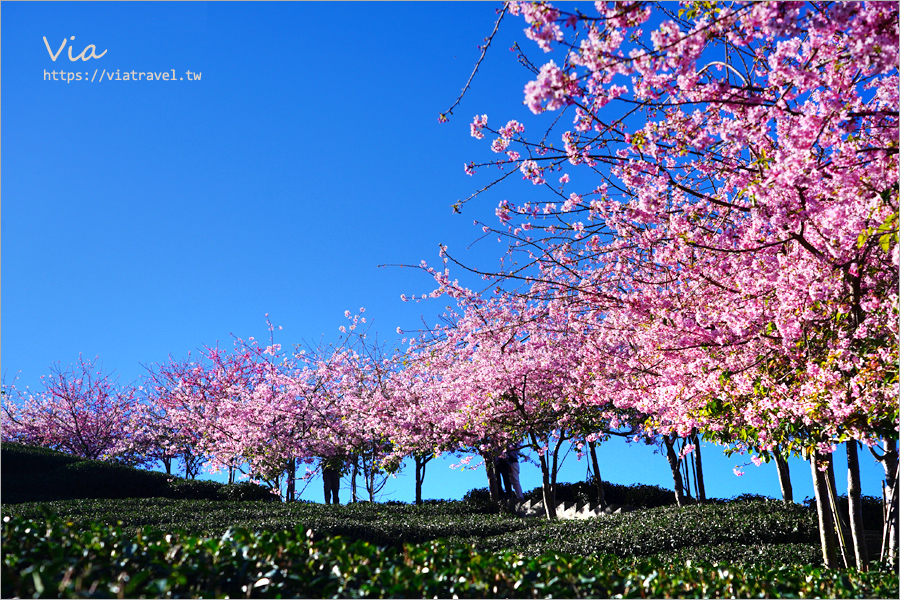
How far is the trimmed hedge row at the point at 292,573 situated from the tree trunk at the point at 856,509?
498 centimetres

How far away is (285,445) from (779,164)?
19.1 m

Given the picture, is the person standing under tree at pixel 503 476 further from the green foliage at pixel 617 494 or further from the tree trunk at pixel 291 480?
the tree trunk at pixel 291 480

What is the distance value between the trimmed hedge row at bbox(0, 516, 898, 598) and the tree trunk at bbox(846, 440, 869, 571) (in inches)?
196

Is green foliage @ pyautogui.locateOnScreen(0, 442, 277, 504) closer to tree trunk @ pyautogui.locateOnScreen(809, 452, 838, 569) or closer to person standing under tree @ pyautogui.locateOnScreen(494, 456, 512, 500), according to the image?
person standing under tree @ pyautogui.locateOnScreen(494, 456, 512, 500)

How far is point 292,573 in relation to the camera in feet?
14.4

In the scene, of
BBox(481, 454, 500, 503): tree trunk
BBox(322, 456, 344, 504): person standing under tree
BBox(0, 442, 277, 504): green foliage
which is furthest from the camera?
BBox(322, 456, 344, 504): person standing under tree

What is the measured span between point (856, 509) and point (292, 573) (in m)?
9.05

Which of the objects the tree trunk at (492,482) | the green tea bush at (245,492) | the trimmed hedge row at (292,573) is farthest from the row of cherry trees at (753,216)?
the green tea bush at (245,492)

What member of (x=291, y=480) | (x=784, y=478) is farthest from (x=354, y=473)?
(x=784, y=478)

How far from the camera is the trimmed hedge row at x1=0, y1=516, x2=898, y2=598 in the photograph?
3896 millimetres

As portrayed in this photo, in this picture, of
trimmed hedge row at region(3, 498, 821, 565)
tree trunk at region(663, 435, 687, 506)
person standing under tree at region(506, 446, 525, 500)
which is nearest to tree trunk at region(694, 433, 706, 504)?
tree trunk at region(663, 435, 687, 506)

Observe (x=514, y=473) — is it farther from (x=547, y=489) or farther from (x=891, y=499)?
(x=891, y=499)

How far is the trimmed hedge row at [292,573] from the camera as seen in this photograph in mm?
3896

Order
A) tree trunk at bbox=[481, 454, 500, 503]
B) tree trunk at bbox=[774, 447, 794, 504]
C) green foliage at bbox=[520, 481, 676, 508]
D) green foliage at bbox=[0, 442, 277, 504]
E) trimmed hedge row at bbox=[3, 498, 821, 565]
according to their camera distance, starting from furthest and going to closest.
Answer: green foliage at bbox=[520, 481, 676, 508] → tree trunk at bbox=[481, 454, 500, 503] → green foliage at bbox=[0, 442, 277, 504] → tree trunk at bbox=[774, 447, 794, 504] → trimmed hedge row at bbox=[3, 498, 821, 565]
